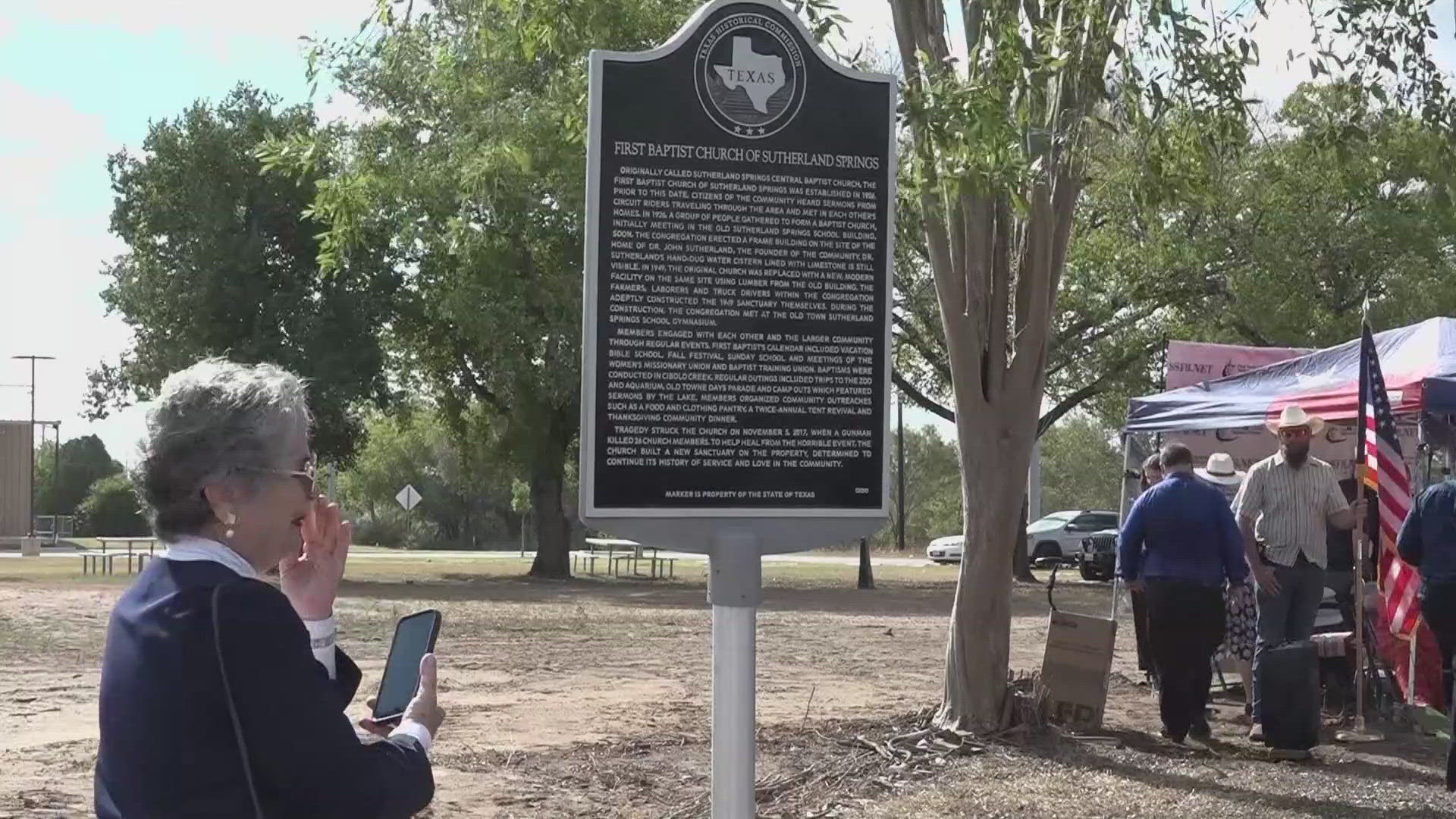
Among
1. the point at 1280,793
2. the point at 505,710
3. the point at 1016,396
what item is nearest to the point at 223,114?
the point at 505,710

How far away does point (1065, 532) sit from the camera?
42.3 m

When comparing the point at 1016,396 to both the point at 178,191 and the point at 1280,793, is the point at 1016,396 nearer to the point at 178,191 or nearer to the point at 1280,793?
the point at 1280,793

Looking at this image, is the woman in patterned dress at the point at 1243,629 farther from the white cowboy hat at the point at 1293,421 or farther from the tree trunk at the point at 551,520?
the tree trunk at the point at 551,520

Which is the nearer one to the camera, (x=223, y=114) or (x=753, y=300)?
(x=753, y=300)

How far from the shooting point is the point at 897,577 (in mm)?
36812

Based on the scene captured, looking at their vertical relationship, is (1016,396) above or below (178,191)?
below

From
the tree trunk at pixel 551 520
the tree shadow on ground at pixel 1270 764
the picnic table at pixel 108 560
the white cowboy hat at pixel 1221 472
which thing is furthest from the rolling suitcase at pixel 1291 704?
the picnic table at pixel 108 560

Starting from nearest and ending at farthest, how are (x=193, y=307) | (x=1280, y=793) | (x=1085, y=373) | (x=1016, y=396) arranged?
1. (x=1280, y=793)
2. (x=1016, y=396)
3. (x=193, y=307)
4. (x=1085, y=373)

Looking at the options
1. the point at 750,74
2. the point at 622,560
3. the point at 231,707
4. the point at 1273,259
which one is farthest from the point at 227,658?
the point at 622,560

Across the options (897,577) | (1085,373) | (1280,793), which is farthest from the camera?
(897,577)

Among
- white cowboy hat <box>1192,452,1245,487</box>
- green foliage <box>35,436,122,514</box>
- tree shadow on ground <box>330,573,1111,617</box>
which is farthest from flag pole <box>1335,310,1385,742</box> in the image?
green foliage <box>35,436,122,514</box>

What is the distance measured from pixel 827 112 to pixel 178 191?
90.8 ft

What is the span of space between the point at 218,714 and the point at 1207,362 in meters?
13.8

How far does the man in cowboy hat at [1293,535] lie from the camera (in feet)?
35.2
